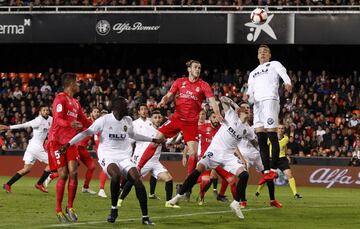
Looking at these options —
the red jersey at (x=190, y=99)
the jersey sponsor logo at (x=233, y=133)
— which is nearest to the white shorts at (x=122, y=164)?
the jersey sponsor logo at (x=233, y=133)

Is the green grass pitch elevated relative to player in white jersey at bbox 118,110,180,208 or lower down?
lower down

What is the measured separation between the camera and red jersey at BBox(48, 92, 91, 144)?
14.9 m

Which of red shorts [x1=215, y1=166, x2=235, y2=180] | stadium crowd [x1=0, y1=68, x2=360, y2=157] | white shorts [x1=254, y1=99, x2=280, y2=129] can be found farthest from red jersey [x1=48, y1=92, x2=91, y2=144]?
stadium crowd [x1=0, y1=68, x2=360, y2=157]

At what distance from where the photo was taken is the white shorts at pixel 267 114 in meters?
16.8

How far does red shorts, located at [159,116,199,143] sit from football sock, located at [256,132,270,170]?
1.54m

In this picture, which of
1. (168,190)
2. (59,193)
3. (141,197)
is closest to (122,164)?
(141,197)

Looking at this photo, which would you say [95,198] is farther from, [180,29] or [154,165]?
[180,29]

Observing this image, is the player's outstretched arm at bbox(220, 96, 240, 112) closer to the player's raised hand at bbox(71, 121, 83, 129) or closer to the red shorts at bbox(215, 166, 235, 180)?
the red shorts at bbox(215, 166, 235, 180)

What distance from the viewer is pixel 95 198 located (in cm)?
2044

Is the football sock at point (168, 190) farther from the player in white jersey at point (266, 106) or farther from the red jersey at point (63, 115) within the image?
the red jersey at point (63, 115)

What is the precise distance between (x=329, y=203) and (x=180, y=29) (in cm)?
1872

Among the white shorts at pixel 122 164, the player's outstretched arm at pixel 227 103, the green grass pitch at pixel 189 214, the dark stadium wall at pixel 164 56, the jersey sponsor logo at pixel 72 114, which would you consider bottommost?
the green grass pitch at pixel 189 214

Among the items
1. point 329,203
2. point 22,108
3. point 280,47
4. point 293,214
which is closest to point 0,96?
point 22,108

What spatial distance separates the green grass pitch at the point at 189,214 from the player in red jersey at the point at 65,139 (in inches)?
16.0
